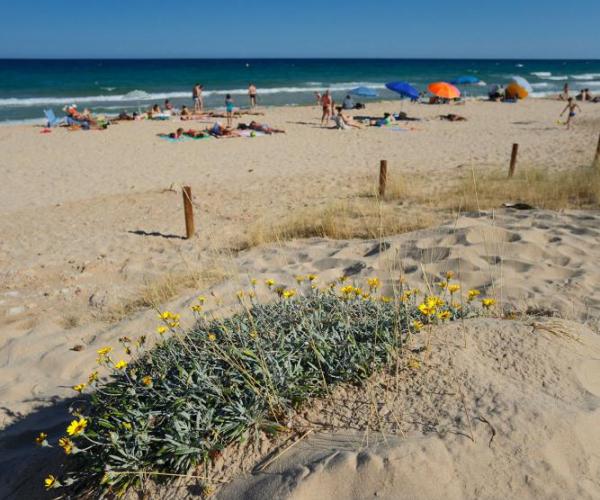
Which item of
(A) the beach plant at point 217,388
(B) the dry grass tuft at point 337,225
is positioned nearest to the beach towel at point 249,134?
(B) the dry grass tuft at point 337,225

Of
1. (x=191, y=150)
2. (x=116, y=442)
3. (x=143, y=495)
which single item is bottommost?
(x=191, y=150)

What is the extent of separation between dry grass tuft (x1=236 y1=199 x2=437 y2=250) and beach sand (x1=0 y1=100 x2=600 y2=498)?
326 millimetres

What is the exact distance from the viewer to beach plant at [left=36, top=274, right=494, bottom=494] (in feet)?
6.61

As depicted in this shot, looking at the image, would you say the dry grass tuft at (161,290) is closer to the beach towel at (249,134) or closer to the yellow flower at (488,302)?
the yellow flower at (488,302)

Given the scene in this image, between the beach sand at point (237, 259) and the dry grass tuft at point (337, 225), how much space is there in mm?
326

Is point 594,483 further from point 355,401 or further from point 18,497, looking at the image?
point 18,497

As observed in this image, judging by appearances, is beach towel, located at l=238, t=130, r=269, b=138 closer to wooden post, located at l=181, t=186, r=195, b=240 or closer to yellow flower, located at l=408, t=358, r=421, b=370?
wooden post, located at l=181, t=186, r=195, b=240

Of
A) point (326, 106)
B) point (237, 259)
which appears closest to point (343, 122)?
point (326, 106)

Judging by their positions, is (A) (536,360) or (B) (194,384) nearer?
(B) (194,384)

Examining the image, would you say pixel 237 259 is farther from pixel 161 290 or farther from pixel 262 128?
pixel 262 128

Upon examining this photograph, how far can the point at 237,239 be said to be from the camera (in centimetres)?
666

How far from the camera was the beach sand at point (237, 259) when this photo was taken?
2119 millimetres

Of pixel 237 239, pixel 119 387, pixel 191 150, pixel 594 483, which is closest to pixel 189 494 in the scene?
pixel 119 387

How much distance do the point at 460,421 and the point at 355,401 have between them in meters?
0.45
